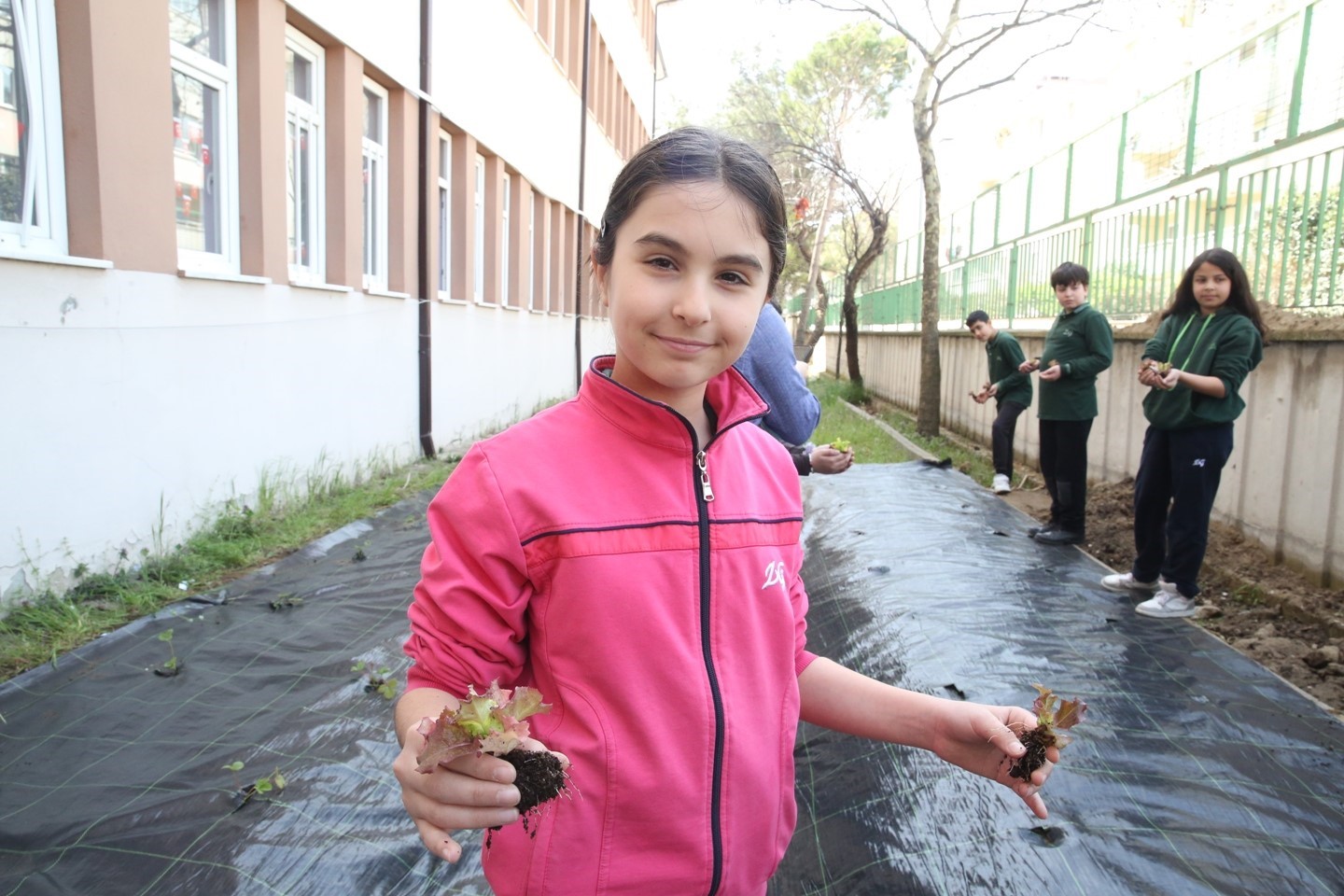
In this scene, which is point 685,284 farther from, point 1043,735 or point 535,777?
point 1043,735

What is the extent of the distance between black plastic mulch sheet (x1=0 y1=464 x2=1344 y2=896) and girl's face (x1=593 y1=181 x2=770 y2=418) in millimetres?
1660

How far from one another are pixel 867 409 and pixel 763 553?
1771 centimetres

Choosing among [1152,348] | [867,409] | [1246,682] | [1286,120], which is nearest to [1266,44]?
[1286,120]

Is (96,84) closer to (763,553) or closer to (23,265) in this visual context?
(23,265)

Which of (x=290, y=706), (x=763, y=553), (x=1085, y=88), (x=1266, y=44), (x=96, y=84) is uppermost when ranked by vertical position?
(x=1085, y=88)

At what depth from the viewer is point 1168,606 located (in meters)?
4.68

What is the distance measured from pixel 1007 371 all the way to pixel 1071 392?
2.81 meters

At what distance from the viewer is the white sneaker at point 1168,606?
15.0ft

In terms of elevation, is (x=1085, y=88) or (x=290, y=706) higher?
(x=1085, y=88)

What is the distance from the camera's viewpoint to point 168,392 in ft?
16.8

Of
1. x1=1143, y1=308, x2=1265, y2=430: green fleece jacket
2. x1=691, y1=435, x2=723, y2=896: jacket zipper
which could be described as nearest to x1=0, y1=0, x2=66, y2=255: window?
x1=691, y1=435, x2=723, y2=896: jacket zipper

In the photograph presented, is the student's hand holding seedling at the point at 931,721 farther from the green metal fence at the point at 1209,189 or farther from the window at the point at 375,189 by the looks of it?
the window at the point at 375,189

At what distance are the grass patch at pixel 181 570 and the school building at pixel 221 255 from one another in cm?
12

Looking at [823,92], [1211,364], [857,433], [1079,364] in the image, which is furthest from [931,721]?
[823,92]
